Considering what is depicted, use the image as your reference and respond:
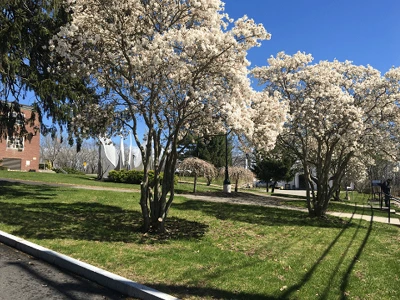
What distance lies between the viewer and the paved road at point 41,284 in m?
4.38

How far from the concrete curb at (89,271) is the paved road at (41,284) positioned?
0.10m

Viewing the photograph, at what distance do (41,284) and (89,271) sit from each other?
0.67 metres

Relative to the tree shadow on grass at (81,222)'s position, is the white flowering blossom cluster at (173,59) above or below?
above

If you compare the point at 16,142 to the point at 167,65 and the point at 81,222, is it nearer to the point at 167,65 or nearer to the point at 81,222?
the point at 81,222

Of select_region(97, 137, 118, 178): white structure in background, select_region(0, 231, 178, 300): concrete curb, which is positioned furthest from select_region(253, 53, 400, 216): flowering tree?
select_region(97, 137, 118, 178): white structure in background

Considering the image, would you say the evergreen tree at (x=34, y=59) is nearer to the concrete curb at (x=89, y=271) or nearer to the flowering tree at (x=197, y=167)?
the concrete curb at (x=89, y=271)

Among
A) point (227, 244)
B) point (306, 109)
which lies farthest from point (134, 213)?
point (306, 109)

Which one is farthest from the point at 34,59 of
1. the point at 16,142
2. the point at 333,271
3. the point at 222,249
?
the point at 333,271

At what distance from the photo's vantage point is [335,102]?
1241 centimetres

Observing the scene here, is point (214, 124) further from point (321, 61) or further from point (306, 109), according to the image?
point (321, 61)

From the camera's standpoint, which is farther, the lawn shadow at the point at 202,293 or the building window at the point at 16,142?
the building window at the point at 16,142

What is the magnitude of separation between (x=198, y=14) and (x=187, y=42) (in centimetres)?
176

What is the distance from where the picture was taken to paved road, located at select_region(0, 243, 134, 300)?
4383 mm

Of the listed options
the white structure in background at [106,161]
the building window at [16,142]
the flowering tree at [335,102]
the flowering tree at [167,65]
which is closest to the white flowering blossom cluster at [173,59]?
the flowering tree at [167,65]
